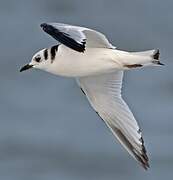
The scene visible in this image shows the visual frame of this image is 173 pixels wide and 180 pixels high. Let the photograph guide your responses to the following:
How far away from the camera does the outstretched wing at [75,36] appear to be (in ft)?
12.8

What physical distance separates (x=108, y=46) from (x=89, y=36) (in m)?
0.09

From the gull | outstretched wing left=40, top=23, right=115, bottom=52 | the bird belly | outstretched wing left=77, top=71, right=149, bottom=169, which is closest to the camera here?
outstretched wing left=40, top=23, right=115, bottom=52

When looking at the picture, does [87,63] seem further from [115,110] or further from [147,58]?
[115,110]

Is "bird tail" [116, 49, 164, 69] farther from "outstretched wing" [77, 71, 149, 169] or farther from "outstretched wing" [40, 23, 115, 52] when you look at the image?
"outstretched wing" [77, 71, 149, 169]

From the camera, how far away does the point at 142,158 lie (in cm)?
450

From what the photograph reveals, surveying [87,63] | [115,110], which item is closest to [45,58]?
[87,63]

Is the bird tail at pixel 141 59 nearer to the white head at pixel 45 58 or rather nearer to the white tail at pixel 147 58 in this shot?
the white tail at pixel 147 58

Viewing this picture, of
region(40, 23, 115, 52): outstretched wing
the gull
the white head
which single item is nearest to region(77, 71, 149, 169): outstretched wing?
the gull

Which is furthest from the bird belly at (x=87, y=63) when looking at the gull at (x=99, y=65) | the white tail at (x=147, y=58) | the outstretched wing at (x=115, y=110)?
the outstretched wing at (x=115, y=110)

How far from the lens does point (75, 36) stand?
3.96m

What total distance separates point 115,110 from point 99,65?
0.41 meters

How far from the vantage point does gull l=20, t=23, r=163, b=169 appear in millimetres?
4062

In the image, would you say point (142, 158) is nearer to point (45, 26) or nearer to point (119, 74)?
point (119, 74)

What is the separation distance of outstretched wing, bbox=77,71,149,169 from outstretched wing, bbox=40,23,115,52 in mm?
366
